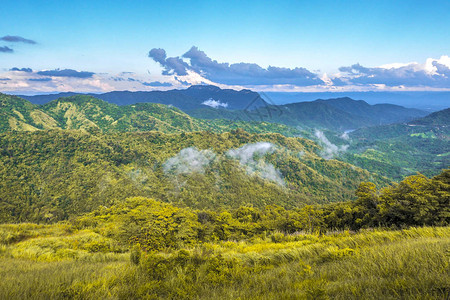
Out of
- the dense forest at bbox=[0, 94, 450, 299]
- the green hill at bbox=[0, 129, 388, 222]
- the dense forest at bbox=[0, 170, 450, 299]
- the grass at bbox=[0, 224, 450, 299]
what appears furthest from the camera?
the green hill at bbox=[0, 129, 388, 222]

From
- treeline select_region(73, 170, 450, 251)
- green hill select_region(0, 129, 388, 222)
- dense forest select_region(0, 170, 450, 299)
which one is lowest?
green hill select_region(0, 129, 388, 222)

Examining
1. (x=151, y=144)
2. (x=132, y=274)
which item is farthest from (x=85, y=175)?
(x=132, y=274)

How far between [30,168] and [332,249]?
174 m

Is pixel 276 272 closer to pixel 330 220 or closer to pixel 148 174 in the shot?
pixel 330 220

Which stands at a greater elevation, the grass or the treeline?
the grass

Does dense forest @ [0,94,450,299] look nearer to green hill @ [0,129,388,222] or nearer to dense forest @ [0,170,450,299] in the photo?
dense forest @ [0,170,450,299]

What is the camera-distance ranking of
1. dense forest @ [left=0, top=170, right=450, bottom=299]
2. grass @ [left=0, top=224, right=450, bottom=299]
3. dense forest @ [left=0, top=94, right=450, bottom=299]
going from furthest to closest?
dense forest @ [left=0, top=94, right=450, bottom=299] < dense forest @ [left=0, top=170, right=450, bottom=299] < grass @ [left=0, top=224, right=450, bottom=299]

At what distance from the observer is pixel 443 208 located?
992 centimetres

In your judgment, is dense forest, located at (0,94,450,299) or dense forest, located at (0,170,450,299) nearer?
dense forest, located at (0,170,450,299)

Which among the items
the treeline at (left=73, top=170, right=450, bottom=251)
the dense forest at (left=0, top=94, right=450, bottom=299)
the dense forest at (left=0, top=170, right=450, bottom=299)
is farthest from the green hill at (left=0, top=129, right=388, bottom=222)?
the dense forest at (left=0, top=170, right=450, bottom=299)

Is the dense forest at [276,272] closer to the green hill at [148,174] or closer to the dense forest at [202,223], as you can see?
the dense forest at [202,223]

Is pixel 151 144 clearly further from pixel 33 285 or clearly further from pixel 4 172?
pixel 33 285

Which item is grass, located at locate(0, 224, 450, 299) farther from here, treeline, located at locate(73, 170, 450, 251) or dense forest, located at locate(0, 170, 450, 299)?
treeline, located at locate(73, 170, 450, 251)

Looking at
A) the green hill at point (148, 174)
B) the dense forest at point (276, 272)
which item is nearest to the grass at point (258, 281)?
the dense forest at point (276, 272)
